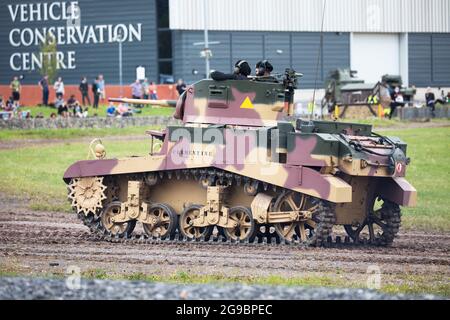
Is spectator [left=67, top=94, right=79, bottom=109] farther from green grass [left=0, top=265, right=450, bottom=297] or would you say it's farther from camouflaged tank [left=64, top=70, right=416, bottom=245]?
green grass [left=0, top=265, right=450, bottom=297]

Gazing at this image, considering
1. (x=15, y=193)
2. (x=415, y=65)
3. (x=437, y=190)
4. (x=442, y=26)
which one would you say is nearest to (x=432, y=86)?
(x=415, y=65)

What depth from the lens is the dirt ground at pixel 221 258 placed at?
16.3 m

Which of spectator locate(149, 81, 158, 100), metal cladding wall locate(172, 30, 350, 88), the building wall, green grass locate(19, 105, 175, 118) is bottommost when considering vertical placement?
green grass locate(19, 105, 175, 118)

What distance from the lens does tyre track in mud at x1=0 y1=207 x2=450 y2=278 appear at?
16719 millimetres

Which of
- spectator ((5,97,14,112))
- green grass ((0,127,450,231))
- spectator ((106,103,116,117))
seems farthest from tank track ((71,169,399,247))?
spectator ((5,97,14,112))

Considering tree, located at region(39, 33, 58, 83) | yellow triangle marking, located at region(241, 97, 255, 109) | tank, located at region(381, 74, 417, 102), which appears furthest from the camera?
tree, located at region(39, 33, 58, 83)

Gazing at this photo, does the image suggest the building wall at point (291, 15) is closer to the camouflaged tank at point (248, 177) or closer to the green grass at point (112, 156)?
the green grass at point (112, 156)

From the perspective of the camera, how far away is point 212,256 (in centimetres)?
1841

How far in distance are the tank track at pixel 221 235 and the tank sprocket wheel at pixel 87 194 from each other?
0.62 ft

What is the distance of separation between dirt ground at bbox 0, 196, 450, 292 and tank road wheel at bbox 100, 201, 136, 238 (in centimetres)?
39

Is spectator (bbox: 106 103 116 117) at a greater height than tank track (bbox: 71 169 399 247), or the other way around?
spectator (bbox: 106 103 116 117)

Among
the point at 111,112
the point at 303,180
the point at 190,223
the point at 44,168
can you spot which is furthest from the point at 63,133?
the point at 303,180

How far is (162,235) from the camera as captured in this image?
21.1m

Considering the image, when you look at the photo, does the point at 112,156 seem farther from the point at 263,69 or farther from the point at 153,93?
the point at 153,93
